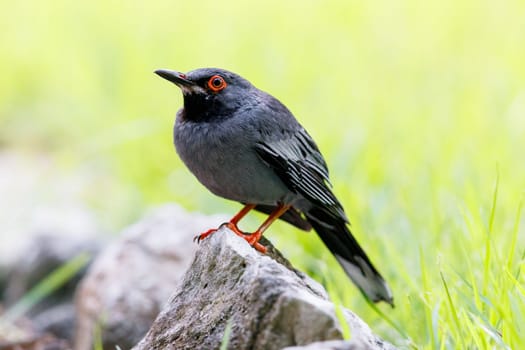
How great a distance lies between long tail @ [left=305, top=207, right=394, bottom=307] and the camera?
489 cm

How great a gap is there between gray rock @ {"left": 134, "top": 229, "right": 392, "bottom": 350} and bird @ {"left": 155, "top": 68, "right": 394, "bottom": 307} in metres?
0.49

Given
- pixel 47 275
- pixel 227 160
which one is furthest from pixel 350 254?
pixel 47 275

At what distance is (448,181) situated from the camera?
6.33 m

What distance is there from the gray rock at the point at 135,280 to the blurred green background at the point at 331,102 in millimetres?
825

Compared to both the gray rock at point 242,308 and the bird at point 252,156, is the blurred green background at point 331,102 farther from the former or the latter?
the gray rock at point 242,308

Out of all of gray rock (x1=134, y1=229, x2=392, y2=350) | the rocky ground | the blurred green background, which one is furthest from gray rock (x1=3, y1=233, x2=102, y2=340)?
gray rock (x1=134, y1=229, x2=392, y2=350)

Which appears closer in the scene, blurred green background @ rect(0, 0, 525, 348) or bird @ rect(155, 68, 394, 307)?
bird @ rect(155, 68, 394, 307)

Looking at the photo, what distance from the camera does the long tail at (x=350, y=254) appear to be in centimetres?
489

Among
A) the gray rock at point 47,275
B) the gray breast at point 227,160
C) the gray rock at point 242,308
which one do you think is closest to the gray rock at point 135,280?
the gray rock at point 47,275

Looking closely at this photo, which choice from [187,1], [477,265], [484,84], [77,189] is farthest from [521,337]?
[187,1]

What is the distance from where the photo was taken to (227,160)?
438 cm

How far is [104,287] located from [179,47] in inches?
159

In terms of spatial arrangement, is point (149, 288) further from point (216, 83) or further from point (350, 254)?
point (216, 83)

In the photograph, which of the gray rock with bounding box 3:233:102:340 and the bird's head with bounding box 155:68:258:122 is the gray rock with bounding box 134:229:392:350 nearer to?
the bird's head with bounding box 155:68:258:122
